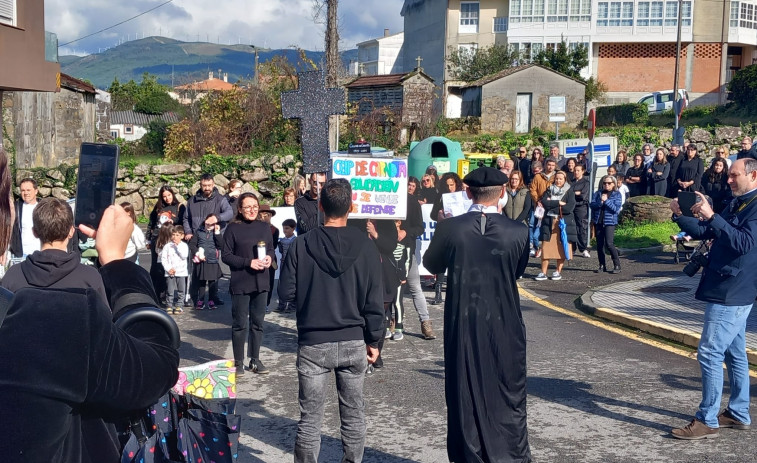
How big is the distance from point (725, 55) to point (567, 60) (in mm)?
14144

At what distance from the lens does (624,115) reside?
4434cm

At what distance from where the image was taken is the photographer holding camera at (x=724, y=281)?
6.22 m

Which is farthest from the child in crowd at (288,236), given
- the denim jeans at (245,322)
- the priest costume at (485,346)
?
the priest costume at (485,346)

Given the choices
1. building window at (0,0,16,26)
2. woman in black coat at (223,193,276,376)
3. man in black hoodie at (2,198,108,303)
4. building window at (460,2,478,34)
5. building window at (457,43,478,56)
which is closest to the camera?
man in black hoodie at (2,198,108,303)

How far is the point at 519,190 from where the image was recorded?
49.4ft

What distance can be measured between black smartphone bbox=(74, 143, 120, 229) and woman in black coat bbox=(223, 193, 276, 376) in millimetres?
3687

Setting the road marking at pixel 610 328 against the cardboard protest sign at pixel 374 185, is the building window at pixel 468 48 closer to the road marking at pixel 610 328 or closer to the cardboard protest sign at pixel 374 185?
the road marking at pixel 610 328

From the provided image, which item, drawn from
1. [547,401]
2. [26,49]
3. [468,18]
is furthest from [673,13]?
[547,401]

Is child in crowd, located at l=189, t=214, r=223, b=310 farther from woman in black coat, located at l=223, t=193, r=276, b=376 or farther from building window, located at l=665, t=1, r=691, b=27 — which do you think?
building window, located at l=665, t=1, r=691, b=27

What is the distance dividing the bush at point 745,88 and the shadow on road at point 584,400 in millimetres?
36398

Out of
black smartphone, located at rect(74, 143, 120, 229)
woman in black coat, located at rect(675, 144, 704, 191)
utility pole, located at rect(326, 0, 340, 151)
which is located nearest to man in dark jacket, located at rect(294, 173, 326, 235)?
black smartphone, located at rect(74, 143, 120, 229)

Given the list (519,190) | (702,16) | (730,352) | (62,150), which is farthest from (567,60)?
(730,352)

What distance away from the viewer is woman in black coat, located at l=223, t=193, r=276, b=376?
8.55m

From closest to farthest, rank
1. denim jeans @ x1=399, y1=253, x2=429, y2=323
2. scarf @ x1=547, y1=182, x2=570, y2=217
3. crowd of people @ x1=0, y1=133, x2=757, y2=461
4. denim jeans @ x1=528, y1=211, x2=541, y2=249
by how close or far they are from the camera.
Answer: crowd of people @ x1=0, y1=133, x2=757, y2=461
denim jeans @ x1=399, y1=253, x2=429, y2=323
scarf @ x1=547, y1=182, x2=570, y2=217
denim jeans @ x1=528, y1=211, x2=541, y2=249
